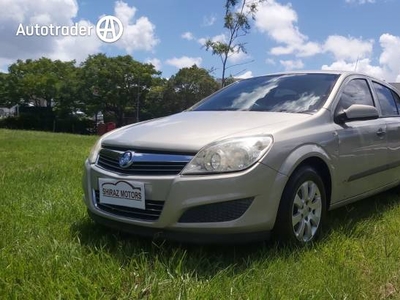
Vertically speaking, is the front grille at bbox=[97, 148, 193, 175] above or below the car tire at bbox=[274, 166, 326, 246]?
above

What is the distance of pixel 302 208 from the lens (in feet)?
9.93

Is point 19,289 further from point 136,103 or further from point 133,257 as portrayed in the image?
point 136,103

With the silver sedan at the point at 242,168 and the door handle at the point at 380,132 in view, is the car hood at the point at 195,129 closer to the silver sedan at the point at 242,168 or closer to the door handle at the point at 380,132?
the silver sedan at the point at 242,168

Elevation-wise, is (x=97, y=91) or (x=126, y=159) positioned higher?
(x=97, y=91)

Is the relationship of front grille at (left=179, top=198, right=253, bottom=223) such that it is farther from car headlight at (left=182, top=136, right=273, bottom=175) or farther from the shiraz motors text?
the shiraz motors text

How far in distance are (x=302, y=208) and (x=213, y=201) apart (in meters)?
0.75

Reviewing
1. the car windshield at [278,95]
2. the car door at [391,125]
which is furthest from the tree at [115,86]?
the car windshield at [278,95]

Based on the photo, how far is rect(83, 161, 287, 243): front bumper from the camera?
8.60ft

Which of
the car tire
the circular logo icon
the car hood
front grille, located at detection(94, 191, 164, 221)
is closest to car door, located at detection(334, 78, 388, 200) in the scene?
the car tire

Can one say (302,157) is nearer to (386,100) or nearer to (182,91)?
(386,100)

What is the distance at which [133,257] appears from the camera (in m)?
2.73

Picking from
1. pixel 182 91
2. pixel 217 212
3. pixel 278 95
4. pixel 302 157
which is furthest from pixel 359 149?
pixel 182 91

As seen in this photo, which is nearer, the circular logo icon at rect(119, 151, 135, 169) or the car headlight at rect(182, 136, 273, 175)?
the car headlight at rect(182, 136, 273, 175)

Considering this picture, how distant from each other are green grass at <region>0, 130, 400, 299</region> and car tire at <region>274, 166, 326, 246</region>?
10cm
